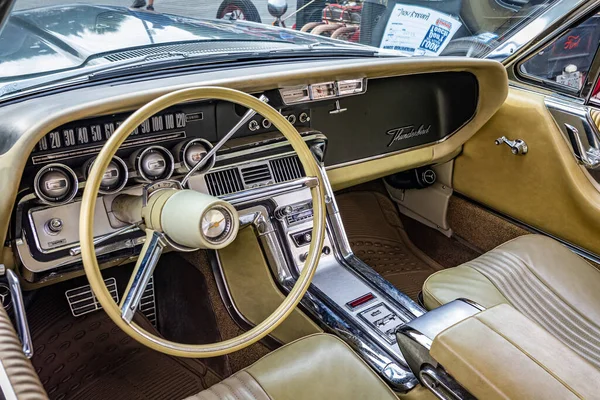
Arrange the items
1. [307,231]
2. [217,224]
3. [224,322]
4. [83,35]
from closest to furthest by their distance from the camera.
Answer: [217,224], [83,35], [307,231], [224,322]

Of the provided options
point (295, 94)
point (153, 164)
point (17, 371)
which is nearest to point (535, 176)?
point (295, 94)

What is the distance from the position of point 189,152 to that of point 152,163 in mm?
105

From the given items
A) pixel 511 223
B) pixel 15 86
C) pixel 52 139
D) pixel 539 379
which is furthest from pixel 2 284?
pixel 511 223

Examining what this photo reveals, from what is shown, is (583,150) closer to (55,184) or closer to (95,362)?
(55,184)

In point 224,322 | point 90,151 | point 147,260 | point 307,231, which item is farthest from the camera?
point 224,322

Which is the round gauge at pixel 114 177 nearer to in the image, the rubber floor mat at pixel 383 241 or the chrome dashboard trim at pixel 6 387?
the chrome dashboard trim at pixel 6 387

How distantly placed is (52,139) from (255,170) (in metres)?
0.56

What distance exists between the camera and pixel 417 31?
220 cm

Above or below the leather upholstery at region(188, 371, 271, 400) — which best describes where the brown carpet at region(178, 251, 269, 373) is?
below

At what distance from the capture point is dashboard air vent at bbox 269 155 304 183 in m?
1.58

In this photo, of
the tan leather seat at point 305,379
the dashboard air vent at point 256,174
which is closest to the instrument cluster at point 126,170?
the dashboard air vent at point 256,174

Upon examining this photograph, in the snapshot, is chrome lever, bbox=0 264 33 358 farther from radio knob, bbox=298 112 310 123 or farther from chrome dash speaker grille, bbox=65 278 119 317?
radio knob, bbox=298 112 310 123

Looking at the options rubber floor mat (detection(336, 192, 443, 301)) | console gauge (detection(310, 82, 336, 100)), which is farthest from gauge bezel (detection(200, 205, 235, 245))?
rubber floor mat (detection(336, 192, 443, 301))

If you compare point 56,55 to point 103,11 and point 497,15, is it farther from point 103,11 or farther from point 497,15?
point 497,15
